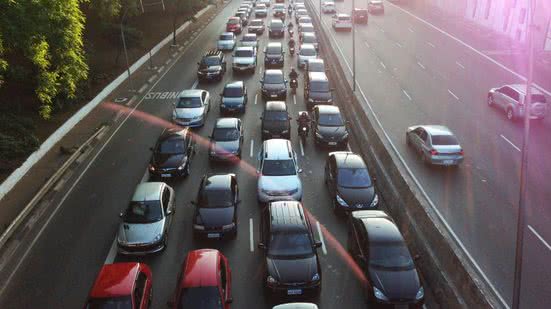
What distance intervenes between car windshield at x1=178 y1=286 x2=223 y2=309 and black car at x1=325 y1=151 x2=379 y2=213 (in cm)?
705

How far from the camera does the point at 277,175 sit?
1884cm

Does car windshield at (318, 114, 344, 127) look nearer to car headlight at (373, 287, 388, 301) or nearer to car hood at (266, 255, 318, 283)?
car hood at (266, 255, 318, 283)

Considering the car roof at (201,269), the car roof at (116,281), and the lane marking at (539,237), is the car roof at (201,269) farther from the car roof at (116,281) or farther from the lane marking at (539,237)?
the lane marking at (539,237)

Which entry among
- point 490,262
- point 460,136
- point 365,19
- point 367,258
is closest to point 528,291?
point 490,262

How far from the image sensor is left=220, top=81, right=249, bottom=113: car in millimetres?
27797

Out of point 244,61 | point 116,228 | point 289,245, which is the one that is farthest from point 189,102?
point 289,245

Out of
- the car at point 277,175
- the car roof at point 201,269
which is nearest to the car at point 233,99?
the car at point 277,175

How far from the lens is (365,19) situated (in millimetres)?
56031

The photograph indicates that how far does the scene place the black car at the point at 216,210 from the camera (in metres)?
15.8

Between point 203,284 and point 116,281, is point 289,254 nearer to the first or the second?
point 203,284

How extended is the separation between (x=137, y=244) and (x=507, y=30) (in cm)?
4658

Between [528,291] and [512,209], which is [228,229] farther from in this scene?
[512,209]

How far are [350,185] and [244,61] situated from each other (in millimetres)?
21184

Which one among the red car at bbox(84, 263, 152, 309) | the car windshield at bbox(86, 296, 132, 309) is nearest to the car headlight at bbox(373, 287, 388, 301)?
the red car at bbox(84, 263, 152, 309)
